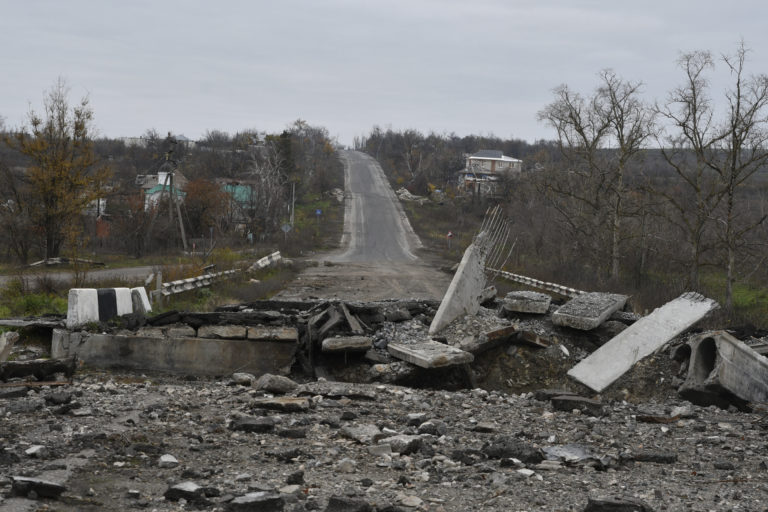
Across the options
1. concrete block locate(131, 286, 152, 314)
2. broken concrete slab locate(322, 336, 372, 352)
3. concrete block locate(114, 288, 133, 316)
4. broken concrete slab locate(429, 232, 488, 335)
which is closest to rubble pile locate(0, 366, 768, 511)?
broken concrete slab locate(322, 336, 372, 352)

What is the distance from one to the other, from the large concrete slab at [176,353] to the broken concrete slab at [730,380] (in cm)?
559

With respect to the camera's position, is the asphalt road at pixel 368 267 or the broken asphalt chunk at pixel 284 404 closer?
the broken asphalt chunk at pixel 284 404

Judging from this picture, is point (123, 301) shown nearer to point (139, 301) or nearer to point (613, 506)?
point (139, 301)

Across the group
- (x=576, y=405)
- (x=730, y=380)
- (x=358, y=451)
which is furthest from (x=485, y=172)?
(x=358, y=451)

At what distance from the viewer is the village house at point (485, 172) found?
68.2m

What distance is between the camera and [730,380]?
8.75 metres

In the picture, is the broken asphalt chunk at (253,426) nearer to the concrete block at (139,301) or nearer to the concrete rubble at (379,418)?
the concrete rubble at (379,418)

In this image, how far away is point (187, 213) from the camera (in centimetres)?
4444

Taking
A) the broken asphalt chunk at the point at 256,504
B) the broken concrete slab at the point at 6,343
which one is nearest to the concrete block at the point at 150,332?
the broken concrete slab at the point at 6,343

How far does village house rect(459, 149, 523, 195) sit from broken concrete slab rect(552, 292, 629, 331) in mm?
54987

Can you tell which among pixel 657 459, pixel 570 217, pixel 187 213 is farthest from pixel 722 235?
pixel 187 213

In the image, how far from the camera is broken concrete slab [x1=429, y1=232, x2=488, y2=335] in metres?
11.6

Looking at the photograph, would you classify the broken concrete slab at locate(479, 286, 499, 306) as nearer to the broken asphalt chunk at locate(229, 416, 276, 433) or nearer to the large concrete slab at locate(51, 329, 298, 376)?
the large concrete slab at locate(51, 329, 298, 376)

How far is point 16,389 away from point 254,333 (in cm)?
384
